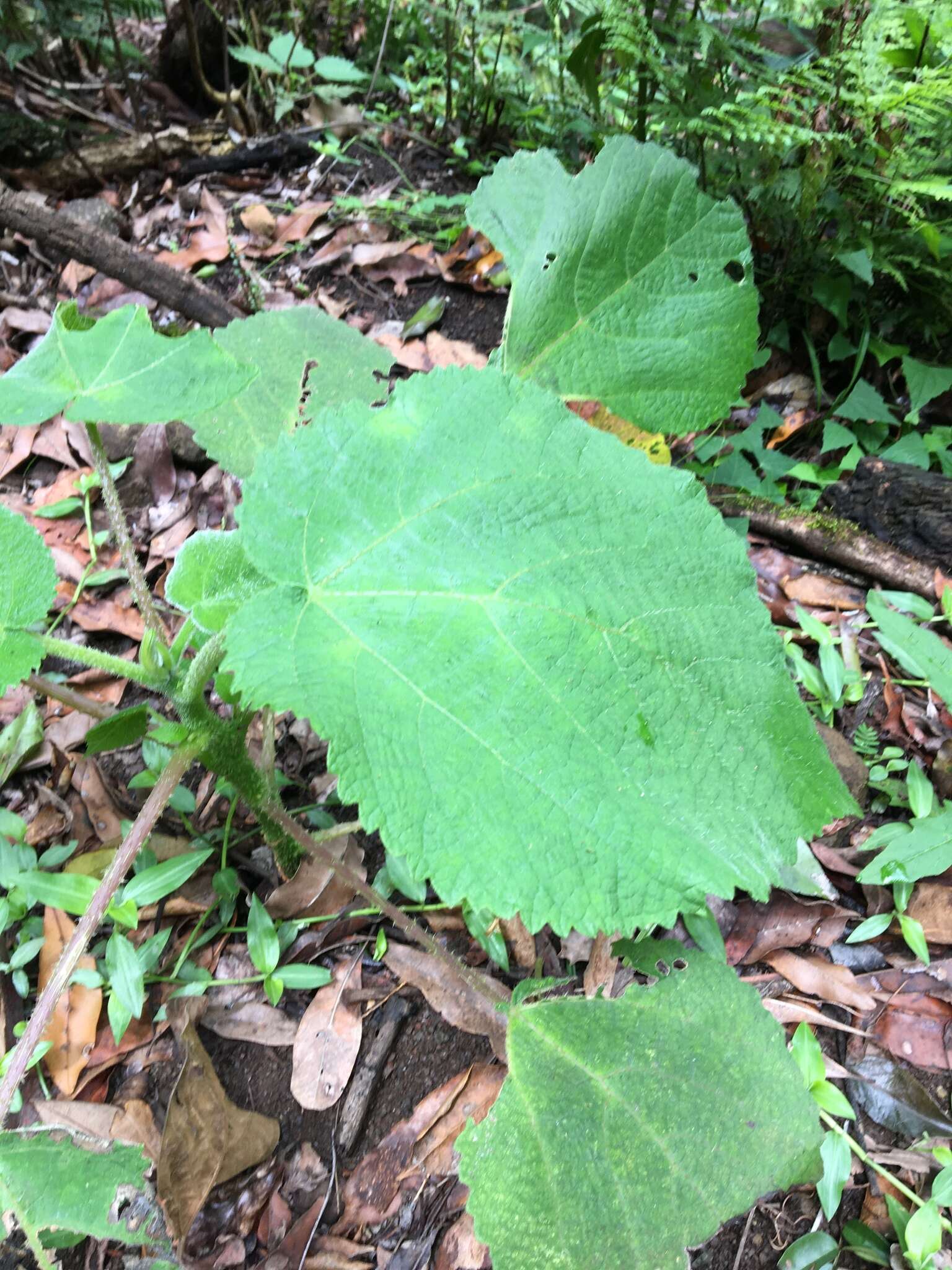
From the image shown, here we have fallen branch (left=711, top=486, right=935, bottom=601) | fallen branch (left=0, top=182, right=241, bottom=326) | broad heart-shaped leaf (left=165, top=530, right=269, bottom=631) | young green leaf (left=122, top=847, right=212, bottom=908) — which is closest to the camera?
broad heart-shaped leaf (left=165, top=530, right=269, bottom=631)

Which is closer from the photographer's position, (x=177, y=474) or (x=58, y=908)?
(x=58, y=908)

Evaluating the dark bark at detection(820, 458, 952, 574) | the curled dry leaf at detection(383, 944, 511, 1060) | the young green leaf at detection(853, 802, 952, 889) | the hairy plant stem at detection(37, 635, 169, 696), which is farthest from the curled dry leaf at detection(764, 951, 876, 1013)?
the hairy plant stem at detection(37, 635, 169, 696)

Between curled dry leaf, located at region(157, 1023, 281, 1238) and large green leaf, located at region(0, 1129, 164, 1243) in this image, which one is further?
curled dry leaf, located at region(157, 1023, 281, 1238)

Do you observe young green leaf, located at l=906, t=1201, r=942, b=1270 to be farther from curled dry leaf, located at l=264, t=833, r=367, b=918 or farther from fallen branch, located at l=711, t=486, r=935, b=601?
fallen branch, located at l=711, t=486, r=935, b=601

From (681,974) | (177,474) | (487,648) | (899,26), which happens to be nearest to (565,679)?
(487,648)

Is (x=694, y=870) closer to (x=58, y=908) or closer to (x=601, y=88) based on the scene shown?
(x=58, y=908)

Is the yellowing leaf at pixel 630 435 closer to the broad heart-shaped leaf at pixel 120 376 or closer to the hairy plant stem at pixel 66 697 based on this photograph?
the broad heart-shaped leaf at pixel 120 376

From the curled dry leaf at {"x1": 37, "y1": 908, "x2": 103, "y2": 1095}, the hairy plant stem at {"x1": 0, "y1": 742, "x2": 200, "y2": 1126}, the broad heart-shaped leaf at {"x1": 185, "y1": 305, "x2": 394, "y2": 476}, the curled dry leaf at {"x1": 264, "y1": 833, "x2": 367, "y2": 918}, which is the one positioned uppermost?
the broad heart-shaped leaf at {"x1": 185, "y1": 305, "x2": 394, "y2": 476}

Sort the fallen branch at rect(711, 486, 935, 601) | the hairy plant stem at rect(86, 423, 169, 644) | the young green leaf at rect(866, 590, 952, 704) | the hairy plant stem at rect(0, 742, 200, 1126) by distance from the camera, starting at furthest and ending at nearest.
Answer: the fallen branch at rect(711, 486, 935, 601) → the young green leaf at rect(866, 590, 952, 704) → the hairy plant stem at rect(86, 423, 169, 644) → the hairy plant stem at rect(0, 742, 200, 1126)
